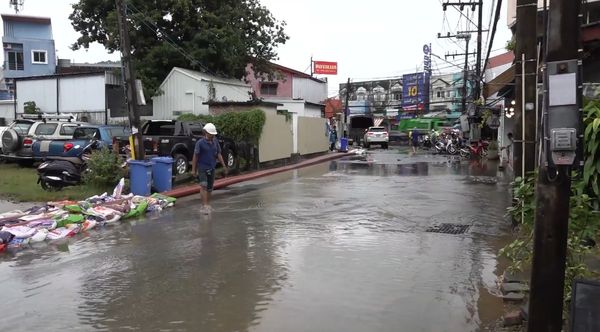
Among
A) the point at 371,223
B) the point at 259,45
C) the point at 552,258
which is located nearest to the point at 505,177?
the point at 371,223

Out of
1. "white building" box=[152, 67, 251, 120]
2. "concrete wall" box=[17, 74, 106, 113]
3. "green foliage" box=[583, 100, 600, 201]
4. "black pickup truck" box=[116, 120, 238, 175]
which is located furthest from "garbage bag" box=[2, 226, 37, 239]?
"concrete wall" box=[17, 74, 106, 113]

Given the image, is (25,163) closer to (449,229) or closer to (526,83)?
(449,229)

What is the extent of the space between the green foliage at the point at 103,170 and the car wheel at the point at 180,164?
10.7ft

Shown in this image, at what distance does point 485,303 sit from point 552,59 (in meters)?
2.73

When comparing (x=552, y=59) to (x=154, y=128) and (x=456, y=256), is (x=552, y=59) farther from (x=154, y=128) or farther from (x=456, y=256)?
(x=154, y=128)

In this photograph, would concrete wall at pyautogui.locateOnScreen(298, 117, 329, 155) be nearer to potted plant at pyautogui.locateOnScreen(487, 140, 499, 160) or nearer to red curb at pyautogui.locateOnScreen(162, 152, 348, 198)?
red curb at pyautogui.locateOnScreen(162, 152, 348, 198)

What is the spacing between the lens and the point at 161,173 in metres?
14.1

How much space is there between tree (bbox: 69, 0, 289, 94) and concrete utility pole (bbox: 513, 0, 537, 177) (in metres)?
22.5

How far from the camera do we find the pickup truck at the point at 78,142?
17.4 m

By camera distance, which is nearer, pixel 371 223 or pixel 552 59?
pixel 552 59

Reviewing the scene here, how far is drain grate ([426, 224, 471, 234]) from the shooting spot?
939 cm

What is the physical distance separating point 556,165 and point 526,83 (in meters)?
4.71

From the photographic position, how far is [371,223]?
10.1 m

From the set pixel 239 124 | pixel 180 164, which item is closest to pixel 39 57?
pixel 239 124
